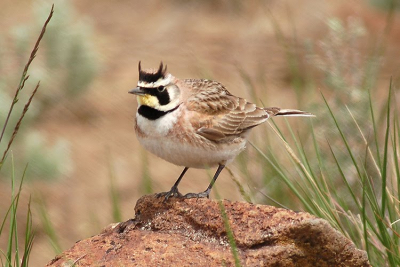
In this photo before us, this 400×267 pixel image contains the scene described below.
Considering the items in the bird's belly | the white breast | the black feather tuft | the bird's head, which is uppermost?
the black feather tuft

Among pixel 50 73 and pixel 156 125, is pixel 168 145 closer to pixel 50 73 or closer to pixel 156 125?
pixel 156 125

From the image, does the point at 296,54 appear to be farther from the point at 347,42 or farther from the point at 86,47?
the point at 347,42

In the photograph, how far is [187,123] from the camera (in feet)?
14.7

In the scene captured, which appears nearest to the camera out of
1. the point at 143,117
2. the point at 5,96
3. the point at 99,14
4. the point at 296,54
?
the point at 143,117

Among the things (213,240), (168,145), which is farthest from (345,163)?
(213,240)

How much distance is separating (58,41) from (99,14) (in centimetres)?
238

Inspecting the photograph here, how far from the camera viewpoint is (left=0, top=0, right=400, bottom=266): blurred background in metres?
8.49

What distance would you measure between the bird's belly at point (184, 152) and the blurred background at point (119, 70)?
7.98ft

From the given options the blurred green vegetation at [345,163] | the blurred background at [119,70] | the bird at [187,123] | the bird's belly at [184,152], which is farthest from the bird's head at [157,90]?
the blurred background at [119,70]

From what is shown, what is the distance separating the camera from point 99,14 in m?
11.4

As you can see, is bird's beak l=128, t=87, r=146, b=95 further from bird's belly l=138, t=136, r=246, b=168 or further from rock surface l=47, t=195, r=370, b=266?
rock surface l=47, t=195, r=370, b=266

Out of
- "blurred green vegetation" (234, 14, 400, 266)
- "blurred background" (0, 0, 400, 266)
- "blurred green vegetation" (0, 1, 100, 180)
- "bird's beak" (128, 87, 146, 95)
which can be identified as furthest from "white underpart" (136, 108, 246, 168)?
"blurred green vegetation" (0, 1, 100, 180)

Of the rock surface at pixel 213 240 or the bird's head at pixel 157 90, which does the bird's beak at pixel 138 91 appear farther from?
the rock surface at pixel 213 240

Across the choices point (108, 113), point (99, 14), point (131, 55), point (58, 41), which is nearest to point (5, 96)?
point (58, 41)
